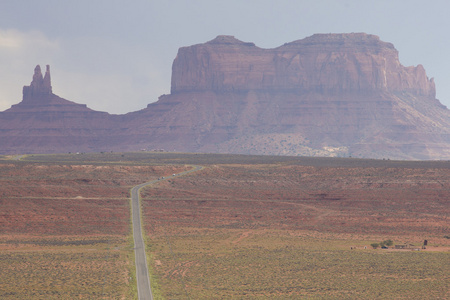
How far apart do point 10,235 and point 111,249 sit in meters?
17.3

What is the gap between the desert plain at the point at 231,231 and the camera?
64188 millimetres

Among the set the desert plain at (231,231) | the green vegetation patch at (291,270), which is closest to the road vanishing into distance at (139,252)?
the desert plain at (231,231)

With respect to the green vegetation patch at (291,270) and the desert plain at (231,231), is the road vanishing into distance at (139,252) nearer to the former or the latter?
the desert plain at (231,231)

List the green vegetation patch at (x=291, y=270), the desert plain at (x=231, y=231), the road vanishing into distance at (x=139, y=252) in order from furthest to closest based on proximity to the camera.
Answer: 1. the desert plain at (x=231, y=231)
2. the green vegetation patch at (x=291, y=270)
3. the road vanishing into distance at (x=139, y=252)

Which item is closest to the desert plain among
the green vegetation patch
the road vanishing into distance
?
the green vegetation patch

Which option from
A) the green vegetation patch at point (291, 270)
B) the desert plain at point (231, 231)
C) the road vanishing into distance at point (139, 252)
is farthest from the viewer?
the desert plain at point (231, 231)

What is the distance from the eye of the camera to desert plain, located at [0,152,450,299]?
2527 inches

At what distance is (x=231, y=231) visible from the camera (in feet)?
317

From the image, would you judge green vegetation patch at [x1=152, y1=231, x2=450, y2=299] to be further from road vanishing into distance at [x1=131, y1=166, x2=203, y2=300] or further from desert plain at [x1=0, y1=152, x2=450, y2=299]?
road vanishing into distance at [x1=131, y1=166, x2=203, y2=300]

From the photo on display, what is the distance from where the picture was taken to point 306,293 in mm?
61969

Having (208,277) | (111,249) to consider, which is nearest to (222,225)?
(111,249)

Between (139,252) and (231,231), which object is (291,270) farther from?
(231,231)

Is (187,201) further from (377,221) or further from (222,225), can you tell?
(377,221)

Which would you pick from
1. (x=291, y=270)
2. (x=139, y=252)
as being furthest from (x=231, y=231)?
(x=291, y=270)
